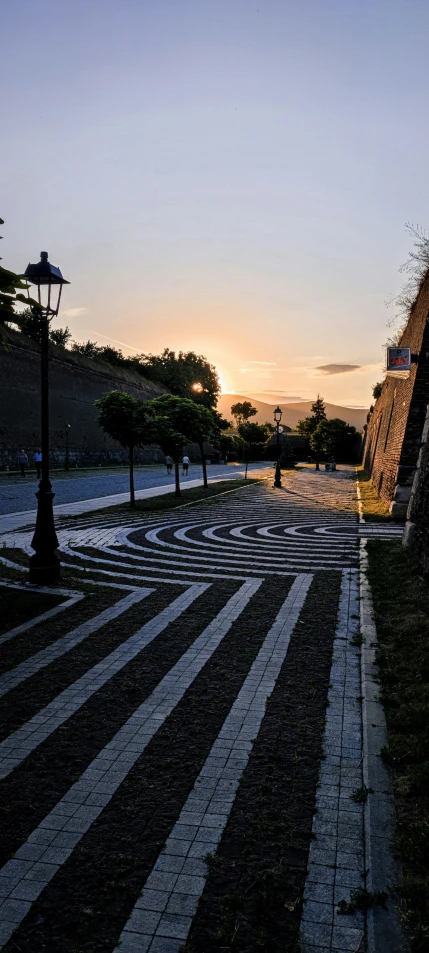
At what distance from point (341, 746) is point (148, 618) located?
11.1 feet

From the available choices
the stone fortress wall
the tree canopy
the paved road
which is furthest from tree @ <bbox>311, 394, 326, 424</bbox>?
the paved road

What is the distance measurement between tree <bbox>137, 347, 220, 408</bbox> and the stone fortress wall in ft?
67.1

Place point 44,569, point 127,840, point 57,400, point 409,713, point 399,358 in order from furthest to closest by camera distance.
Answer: point 57,400 < point 399,358 < point 44,569 < point 409,713 < point 127,840

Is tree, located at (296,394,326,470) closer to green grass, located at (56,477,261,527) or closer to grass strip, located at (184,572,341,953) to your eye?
green grass, located at (56,477,261,527)

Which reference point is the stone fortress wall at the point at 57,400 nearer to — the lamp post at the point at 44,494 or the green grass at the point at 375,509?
the green grass at the point at 375,509

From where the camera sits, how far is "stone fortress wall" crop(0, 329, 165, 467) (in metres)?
45.3

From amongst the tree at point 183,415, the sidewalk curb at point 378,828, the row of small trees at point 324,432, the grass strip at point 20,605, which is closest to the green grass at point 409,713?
the sidewalk curb at point 378,828

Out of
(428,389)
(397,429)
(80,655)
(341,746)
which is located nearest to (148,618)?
(80,655)

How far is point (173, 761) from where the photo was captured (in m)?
4.07

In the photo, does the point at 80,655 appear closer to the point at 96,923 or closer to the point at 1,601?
the point at 1,601

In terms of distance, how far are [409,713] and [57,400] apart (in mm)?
51479

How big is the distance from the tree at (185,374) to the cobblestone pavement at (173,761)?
8202 centimetres

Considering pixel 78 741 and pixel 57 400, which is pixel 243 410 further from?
pixel 78 741

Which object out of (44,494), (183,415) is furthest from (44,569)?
(183,415)
